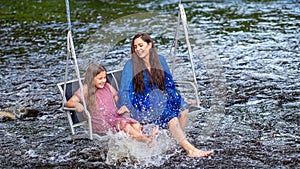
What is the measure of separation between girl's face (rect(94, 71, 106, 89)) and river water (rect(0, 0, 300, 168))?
23.4 inches

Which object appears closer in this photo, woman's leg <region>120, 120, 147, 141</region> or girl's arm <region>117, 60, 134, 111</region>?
woman's leg <region>120, 120, 147, 141</region>

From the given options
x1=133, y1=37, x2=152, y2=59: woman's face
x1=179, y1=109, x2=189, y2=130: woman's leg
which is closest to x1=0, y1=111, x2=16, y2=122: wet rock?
x1=133, y1=37, x2=152, y2=59: woman's face

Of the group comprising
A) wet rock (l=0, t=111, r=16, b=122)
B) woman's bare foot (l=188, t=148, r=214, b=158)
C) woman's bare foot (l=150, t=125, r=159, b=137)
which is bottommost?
woman's bare foot (l=188, t=148, r=214, b=158)

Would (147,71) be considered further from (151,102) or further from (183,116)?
(183,116)

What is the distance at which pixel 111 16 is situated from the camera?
14.0 m

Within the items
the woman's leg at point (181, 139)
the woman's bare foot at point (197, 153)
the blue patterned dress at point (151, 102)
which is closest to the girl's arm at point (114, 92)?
the blue patterned dress at point (151, 102)

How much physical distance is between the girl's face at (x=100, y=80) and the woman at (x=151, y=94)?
18cm

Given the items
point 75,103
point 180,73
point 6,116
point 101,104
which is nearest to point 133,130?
point 101,104

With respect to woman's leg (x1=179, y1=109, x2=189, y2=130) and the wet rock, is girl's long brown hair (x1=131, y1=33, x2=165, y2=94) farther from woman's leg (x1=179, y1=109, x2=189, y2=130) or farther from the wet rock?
the wet rock

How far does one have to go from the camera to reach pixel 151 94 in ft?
17.8

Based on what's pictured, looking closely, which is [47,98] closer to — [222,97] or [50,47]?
[222,97]

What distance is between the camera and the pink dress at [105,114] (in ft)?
17.5

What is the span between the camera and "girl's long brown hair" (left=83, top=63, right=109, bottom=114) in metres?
5.43

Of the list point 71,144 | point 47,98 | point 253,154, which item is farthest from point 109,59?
point 253,154
